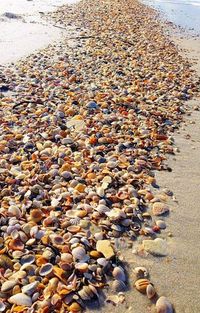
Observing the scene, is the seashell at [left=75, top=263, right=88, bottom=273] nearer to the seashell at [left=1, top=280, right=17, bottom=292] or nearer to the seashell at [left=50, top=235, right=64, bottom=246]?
the seashell at [left=50, top=235, right=64, bottom=246]

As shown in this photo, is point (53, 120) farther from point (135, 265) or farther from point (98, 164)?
point (135, 265)

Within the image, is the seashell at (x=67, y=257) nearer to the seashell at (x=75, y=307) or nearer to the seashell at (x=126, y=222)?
the seashell at (x=75, y=307)

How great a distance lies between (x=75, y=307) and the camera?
2738mm

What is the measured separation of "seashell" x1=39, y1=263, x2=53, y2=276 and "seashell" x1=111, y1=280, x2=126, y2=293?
0.51m

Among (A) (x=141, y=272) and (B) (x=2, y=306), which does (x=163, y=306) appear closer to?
(A) (x=141, y=272)

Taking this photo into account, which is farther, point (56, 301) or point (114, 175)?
point (114, 175)

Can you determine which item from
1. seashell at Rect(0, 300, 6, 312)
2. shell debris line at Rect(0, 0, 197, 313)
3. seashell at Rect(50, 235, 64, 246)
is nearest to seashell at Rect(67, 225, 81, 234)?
shell debris line at Rect(0, 0, 197, 313)

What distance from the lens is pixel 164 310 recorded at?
9.18ft

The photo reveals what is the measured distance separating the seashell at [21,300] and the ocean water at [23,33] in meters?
7.56

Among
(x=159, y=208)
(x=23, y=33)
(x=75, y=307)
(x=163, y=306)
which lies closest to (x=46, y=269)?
(x=75, y=307)

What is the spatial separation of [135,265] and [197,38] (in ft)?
54.0

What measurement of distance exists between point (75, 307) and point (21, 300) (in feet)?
1.29

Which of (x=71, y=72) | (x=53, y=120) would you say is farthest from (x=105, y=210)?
(x=71, y=72)

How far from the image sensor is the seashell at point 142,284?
295 centimetres
